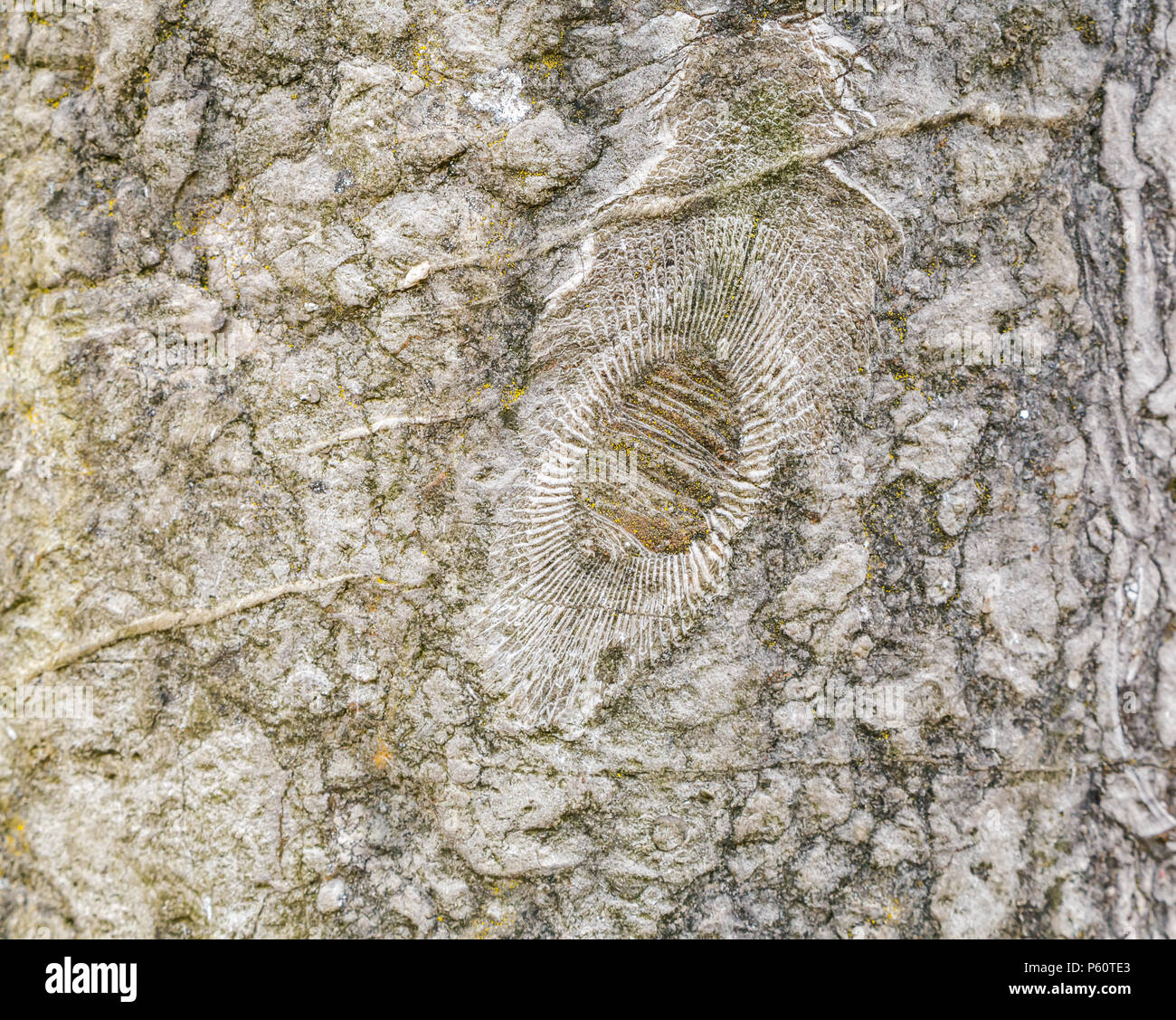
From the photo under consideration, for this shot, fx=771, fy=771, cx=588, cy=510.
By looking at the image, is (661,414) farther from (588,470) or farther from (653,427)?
(588,470)

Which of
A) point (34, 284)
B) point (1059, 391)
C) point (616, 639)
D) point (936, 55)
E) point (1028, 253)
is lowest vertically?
point (616, 639)

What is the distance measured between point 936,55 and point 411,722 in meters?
2.31

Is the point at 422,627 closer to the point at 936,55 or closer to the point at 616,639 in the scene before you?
the point at 616,639

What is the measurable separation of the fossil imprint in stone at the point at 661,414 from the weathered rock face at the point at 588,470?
0.01 metres

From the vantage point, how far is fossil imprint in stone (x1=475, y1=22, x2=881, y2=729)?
2.09 meters

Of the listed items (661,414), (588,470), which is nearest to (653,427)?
(661,414)

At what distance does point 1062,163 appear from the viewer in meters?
2.09

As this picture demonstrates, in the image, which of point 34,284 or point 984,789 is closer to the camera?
point 984,789

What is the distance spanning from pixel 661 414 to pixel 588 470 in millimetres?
255

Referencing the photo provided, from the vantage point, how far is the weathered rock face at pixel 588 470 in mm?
2062

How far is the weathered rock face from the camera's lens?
6.77ft

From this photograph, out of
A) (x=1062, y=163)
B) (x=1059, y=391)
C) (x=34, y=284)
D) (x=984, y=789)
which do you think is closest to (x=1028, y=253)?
(x=1062, y=163)

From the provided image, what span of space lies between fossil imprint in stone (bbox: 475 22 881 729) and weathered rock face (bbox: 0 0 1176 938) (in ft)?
0.04

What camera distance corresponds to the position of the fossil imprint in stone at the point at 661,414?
2.09m
